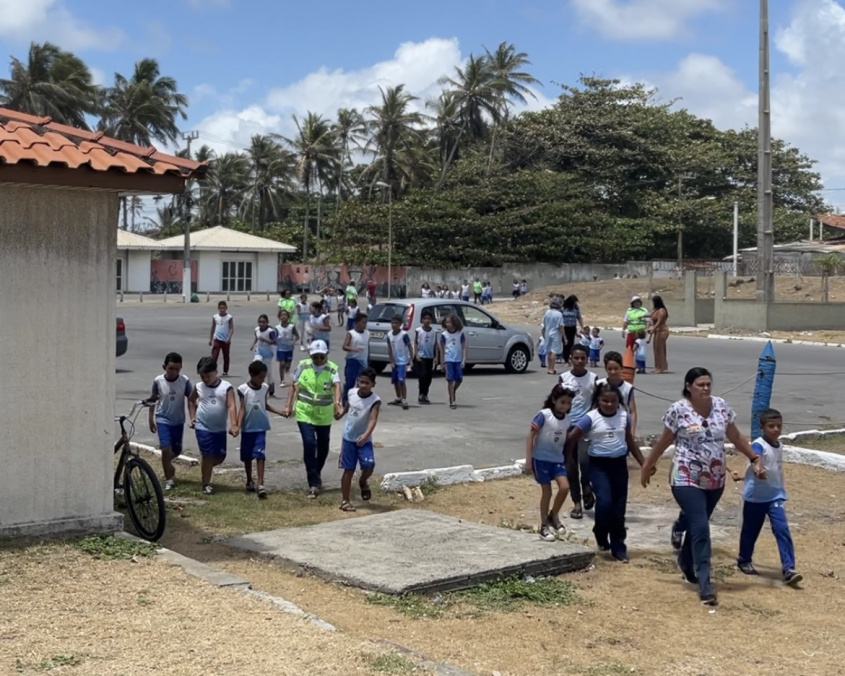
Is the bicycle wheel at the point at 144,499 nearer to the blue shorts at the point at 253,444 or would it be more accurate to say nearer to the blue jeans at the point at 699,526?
the blue shorts at the point at 253,444

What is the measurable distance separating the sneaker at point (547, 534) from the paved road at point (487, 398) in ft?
10.9

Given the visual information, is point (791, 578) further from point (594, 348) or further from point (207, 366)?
point (594, 348)

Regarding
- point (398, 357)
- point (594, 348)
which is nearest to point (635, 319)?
point (594, 348)

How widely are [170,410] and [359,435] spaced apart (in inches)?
74.4

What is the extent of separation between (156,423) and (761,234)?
27.8 meters

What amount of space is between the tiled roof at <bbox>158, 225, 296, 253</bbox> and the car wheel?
146 feet

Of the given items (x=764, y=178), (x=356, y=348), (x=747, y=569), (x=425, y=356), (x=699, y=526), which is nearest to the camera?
(x=699, y=526)

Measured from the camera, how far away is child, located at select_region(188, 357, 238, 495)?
412 inches

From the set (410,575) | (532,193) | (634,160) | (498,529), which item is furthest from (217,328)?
(634,160)

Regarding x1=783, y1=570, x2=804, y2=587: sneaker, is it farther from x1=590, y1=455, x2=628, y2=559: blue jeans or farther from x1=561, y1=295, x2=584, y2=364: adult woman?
x1=561, y1=295, x2=584, y2=364: adult woman

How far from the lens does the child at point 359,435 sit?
32.9 ft

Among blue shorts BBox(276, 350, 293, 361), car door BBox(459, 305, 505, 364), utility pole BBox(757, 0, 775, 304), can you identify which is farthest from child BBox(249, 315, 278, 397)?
utility pole BBox(757, 0, 775, 304)

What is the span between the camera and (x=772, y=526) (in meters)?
8.15

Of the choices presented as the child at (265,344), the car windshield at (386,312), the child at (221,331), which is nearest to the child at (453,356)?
the child at (265,344)
